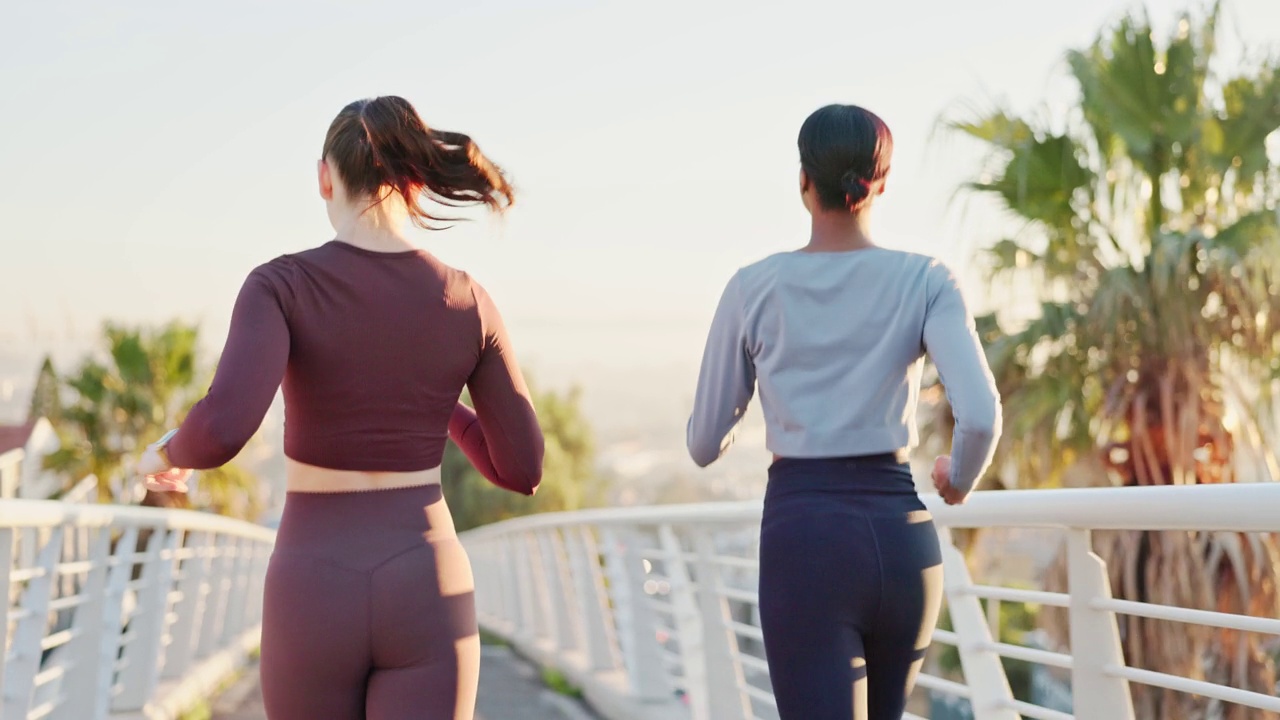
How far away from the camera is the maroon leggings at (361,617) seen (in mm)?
2260

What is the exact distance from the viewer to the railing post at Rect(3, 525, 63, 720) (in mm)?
3967

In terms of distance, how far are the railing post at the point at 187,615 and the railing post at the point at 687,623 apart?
112 inches

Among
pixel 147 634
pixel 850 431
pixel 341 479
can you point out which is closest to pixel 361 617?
pixel 341 479

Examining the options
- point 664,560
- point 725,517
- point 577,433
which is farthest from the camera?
point 577,433

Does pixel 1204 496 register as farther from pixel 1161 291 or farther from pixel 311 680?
pixel 1161 291

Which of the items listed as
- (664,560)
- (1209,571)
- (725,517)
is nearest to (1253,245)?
(1209,571)

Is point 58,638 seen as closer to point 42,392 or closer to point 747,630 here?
point 747,630

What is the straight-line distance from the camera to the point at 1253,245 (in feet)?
27.3

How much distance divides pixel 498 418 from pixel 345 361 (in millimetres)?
357

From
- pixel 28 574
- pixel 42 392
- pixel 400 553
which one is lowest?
→ pixel 28 574

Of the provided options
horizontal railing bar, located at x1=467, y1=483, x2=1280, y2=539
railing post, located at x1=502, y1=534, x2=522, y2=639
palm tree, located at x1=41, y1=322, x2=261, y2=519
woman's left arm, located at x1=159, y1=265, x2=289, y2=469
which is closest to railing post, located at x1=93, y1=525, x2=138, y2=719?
woman's left arm, located at x1=159, y1=265, x2=289, y2=469

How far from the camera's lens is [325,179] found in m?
2.44

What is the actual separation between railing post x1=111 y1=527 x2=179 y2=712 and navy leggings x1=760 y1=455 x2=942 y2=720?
14.0 feet

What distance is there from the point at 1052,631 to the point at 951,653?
21.0m
